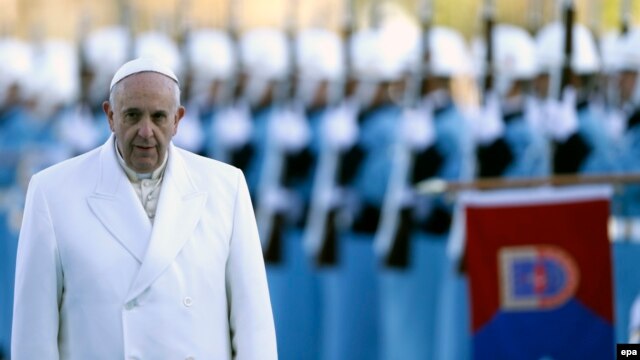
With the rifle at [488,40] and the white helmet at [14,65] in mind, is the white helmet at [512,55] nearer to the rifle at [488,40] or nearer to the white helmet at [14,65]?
the rifle at [488,40]

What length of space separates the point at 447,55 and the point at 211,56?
3954 millimetres

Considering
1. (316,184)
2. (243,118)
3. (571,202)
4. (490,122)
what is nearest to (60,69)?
(243,118)

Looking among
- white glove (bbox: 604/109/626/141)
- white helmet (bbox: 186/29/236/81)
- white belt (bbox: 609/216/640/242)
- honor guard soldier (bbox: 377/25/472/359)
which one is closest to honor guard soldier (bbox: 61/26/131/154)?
white helmet (bbox: 186/29/236/81)

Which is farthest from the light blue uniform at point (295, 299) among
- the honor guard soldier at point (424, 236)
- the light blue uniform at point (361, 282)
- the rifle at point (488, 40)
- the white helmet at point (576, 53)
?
the white helmet at point (576, 53)

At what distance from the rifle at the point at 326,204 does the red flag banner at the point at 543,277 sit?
343 centimetres

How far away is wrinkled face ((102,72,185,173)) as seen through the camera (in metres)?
5.46

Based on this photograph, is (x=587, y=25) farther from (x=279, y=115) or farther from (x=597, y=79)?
(x=279, y=115)

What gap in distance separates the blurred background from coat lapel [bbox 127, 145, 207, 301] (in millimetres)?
2943

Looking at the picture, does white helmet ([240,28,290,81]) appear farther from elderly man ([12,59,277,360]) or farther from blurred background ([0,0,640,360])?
elderly man ([12,59,277,360])

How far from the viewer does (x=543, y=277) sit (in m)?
9.22

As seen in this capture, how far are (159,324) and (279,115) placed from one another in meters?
9.08

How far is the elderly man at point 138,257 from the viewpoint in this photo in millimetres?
5426

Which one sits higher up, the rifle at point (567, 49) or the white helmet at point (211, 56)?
the white helmet at point (211, 56)

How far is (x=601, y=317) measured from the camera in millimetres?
9047
